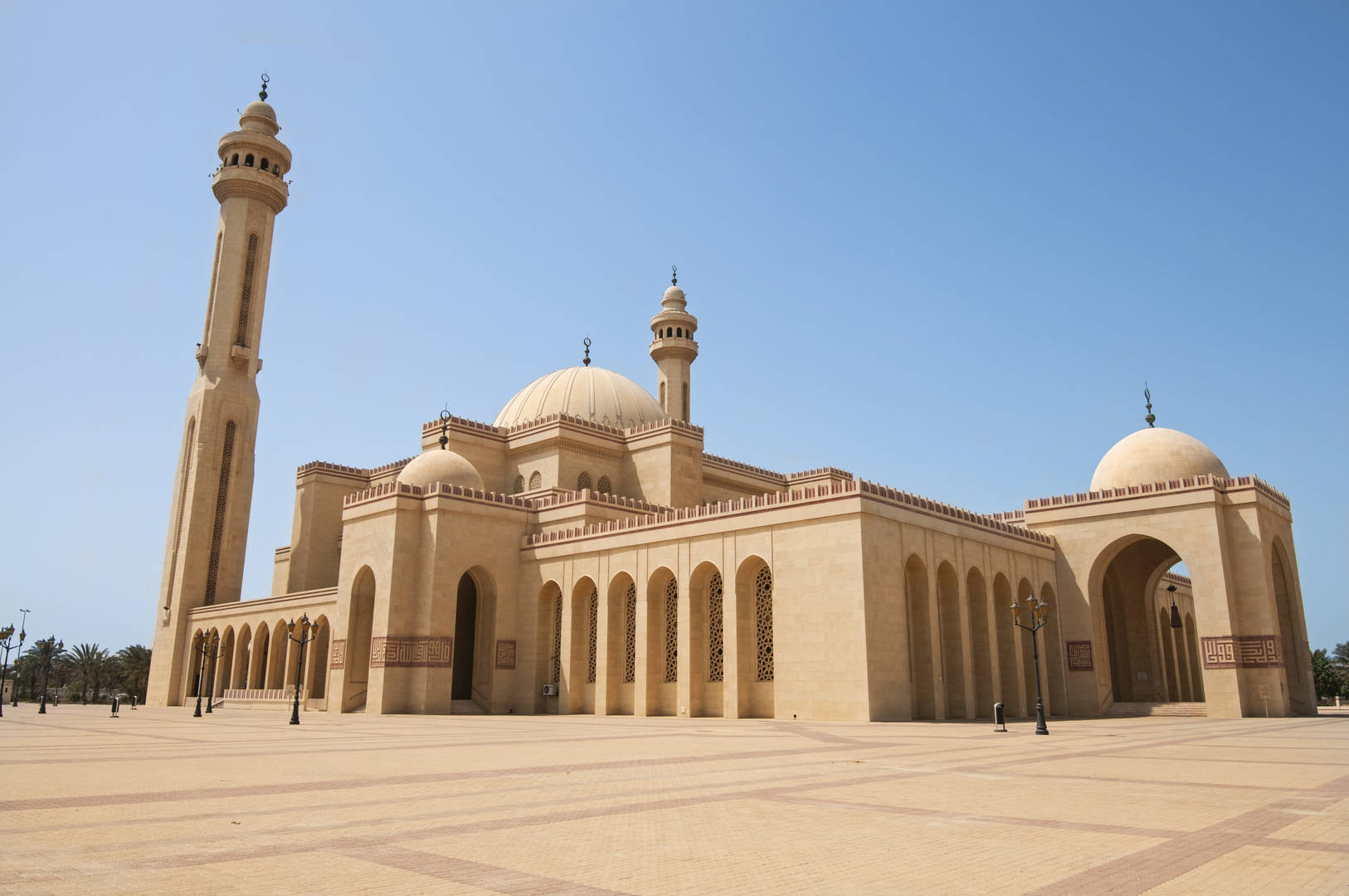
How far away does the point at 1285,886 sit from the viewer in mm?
5277

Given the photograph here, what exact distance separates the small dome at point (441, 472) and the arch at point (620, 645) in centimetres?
650

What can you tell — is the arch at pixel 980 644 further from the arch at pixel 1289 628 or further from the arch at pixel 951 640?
the arch at pixel 1289 628

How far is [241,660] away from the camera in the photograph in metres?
39.7

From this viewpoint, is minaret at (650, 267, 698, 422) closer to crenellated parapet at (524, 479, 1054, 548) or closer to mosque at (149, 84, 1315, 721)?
mosque at (149, 84, 1315, 721)

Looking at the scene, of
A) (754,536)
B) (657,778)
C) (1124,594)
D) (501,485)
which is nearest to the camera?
(657,778)

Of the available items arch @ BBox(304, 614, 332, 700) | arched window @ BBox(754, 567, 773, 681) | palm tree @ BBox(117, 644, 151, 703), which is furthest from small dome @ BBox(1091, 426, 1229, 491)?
palm tree @ BBox(117, 644, 151, 703)

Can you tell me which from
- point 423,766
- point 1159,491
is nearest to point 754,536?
point 1159,491

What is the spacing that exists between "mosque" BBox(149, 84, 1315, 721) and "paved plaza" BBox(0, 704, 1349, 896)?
10251mm

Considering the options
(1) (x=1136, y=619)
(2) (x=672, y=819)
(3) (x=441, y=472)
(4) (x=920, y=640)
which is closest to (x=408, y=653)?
(3) (x=441, y=472)

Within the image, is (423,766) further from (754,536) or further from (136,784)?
(754,536)

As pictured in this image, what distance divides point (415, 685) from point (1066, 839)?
25.4 m

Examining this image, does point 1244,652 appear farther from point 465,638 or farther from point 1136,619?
point 465,638

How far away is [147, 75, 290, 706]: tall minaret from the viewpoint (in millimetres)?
39625

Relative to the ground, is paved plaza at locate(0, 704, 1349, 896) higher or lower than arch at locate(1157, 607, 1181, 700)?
lower
